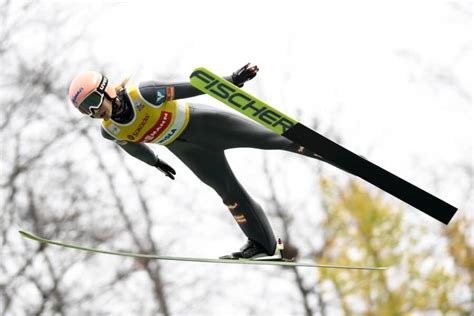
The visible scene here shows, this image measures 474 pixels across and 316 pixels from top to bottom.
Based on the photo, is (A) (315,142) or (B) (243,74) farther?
(A) (315,142)

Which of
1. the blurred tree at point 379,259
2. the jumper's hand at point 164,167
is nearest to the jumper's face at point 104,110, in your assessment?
the jumper's hand at point 164,167

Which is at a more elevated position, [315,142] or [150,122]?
[150,122]

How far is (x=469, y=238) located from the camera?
23422 millimetres

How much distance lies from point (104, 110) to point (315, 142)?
5.58 feet

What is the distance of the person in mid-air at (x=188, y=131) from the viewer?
579 cm

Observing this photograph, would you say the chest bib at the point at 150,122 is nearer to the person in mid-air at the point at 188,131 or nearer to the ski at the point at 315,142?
the person in mid-air at the point at 188,131

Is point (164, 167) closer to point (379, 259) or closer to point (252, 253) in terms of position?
point (252, 253)

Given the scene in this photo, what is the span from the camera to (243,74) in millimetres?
Result: 5793

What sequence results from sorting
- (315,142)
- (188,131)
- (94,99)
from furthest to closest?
1. (188,131)
2. (315,142)
3. (94,99)

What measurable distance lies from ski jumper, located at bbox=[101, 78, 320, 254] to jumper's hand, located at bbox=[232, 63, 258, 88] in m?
0.32

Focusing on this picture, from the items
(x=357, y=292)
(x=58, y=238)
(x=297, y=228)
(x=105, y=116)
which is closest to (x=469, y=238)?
(x=297, y=228)

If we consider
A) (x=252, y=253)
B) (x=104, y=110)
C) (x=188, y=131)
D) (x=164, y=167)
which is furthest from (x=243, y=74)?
(x=252, y=253)

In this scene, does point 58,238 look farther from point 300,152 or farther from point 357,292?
point 300,152

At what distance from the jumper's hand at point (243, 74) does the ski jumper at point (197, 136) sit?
32cm
